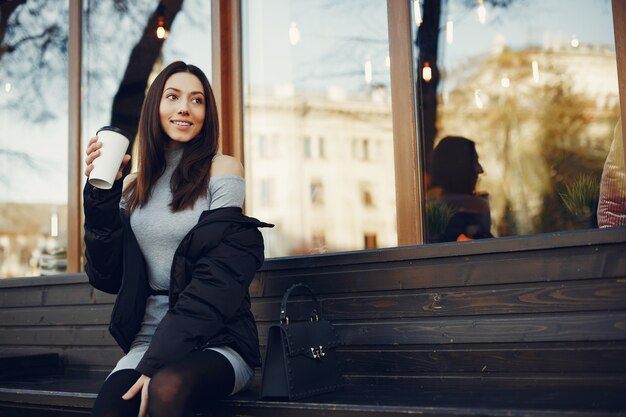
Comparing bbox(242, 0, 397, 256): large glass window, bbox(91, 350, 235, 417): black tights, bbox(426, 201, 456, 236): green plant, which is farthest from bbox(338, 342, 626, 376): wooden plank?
bbox(242, 0, 397, 256): large glass window

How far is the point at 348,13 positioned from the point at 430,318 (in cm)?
341

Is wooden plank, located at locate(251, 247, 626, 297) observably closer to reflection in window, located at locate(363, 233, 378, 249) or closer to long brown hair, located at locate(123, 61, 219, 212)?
long brown hair, located at locate(123, 61, 219, 212)

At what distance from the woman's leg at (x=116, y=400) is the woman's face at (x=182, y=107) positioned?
851 millimetres

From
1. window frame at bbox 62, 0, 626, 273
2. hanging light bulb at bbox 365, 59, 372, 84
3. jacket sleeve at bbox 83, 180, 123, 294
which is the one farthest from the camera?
hanging light bulb at bbox 365, 59, 372, 84

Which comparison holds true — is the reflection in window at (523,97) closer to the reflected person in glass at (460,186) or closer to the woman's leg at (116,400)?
the reflected person in glass at (460,186)

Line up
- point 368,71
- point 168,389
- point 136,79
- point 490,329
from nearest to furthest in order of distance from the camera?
point 168,389, point 490,329, point 136,79, point 368,71

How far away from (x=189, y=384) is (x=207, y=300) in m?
0.26

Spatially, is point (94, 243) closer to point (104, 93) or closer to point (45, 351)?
point (45, 351)

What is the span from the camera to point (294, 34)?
209 inches

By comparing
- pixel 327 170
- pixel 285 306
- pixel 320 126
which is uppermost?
pixel 320 126

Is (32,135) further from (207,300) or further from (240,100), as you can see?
(207,300)

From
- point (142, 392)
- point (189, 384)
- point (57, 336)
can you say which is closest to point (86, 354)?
point (57, 336)

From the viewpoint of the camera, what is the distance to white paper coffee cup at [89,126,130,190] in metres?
2.18

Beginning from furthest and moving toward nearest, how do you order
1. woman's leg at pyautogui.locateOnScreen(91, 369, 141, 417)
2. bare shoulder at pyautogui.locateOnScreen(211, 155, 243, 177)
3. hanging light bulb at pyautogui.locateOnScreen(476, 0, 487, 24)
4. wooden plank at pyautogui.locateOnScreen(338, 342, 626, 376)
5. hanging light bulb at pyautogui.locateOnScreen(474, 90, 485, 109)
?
hanging light bulb at pyautogui.locateOnScreen(474, 90, 485, 109) → hanging light bulb at pyautogui.locateOnScreen(476, 0, 487, 24) → bare shoulder at pyautogui.locateOnScreen(211, 155, 243, 177) → wooden plank at pyautogui.locateOnScreen(338, 342, 626, 376) → woman's leg at pyautogui.locateOnScreen(91, 369, 141, 417)
